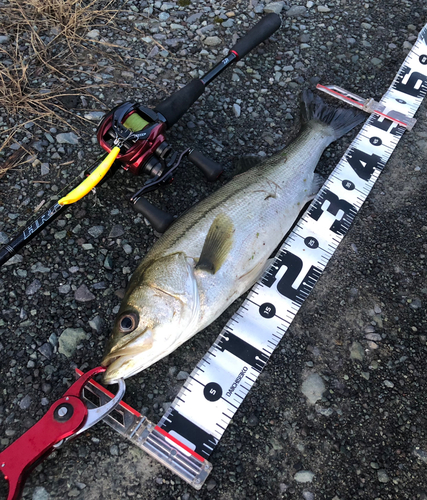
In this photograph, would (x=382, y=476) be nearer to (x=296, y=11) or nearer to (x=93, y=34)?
(x=296, y=11)

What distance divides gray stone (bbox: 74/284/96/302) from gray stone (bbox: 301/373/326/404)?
1.98 metres

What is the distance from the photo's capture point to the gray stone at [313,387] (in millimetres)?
3127

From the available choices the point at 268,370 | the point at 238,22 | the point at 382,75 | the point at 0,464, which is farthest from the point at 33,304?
the point at 382,75

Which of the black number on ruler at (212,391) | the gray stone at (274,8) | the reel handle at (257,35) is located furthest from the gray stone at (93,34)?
the black number on ruler at (212,391)

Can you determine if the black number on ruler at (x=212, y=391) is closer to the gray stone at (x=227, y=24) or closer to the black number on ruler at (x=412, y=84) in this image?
the black number on ruler at (x=412, y=84)

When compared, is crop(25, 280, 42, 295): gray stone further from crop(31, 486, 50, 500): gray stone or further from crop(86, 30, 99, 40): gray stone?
crop(86, 30, 99, 40): gray stone

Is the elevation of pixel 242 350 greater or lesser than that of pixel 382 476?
greater

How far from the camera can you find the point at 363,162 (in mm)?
4137

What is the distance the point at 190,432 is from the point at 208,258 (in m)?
1.34

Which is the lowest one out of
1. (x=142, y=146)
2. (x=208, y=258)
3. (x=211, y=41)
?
(x=208, y=258)

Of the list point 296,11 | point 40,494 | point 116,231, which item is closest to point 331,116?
point 296,11

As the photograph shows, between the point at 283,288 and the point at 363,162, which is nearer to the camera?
the point at 283,288

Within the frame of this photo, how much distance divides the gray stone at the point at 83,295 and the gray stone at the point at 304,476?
2183 mm

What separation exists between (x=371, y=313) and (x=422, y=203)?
1389 millimetres
